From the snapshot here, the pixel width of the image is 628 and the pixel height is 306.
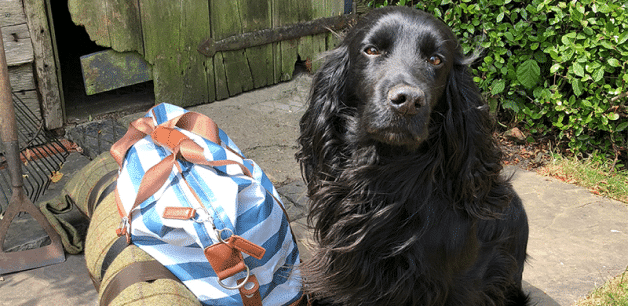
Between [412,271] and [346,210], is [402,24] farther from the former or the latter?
[412,271]

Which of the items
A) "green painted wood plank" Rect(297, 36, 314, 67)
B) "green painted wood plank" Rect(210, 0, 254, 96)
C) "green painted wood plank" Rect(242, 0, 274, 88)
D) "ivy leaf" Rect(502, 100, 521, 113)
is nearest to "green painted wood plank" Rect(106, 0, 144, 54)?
"green painted wood plank" Rect(210, 0, 254, 96)

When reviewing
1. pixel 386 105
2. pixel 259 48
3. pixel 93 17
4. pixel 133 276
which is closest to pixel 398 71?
pixel 386 105

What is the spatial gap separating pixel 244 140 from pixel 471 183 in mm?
2478

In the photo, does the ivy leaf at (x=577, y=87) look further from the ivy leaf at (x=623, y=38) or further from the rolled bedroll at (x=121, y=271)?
the rolled bedroll at (x=121, y=271)

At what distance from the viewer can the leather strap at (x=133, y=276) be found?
194 cm

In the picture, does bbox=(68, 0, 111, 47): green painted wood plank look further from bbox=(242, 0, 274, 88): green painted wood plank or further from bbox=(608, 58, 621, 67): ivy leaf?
bbox=(608, 58, 621, 67): ivy leaf

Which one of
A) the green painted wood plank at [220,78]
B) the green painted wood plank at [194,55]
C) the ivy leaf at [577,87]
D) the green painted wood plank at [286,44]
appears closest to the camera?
the ivy leaf at [577,87]

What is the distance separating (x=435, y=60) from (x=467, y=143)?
0.33 meters

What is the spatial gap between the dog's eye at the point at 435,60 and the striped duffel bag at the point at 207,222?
84cm

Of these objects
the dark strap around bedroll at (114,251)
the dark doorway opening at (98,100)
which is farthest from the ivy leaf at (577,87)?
the dark doorway opening at (98,100)

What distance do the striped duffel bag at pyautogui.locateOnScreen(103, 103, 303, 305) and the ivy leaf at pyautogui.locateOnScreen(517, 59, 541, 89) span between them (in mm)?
2546

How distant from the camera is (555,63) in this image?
3.90m

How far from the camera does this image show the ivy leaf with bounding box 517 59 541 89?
399 centimetres

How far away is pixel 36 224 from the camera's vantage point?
3.04 m
